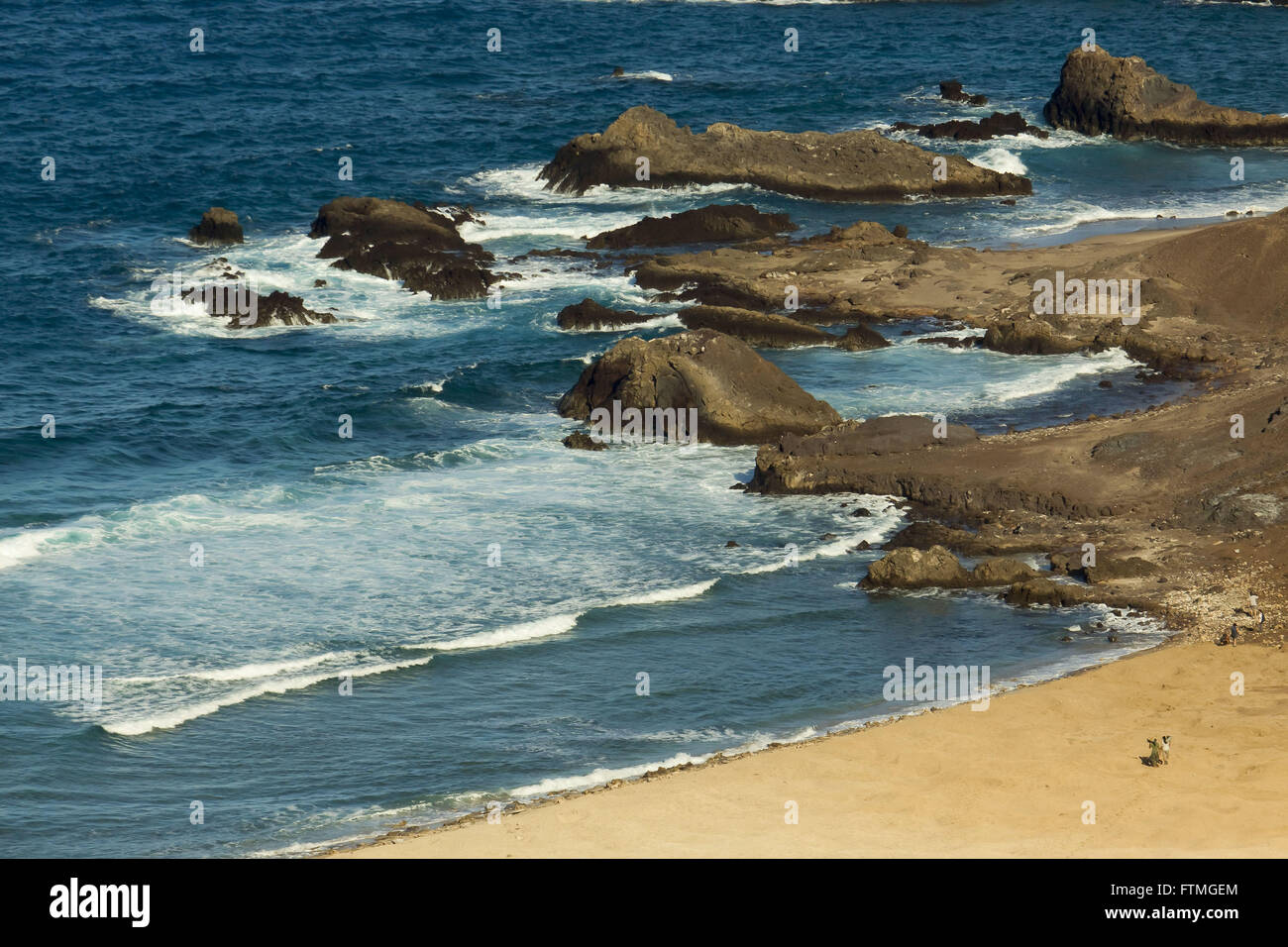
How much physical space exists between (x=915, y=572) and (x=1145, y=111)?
41.9 meters

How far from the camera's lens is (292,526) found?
3128 centimetres

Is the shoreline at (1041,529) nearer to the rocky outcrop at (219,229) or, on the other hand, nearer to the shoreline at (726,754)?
the shoreline at (726,754)

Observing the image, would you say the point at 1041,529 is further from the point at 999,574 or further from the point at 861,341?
the point at 861,341

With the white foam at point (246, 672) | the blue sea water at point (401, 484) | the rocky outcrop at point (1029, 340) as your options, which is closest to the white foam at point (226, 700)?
the blue sea water at point (401, 484)

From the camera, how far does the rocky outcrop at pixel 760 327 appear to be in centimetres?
4206

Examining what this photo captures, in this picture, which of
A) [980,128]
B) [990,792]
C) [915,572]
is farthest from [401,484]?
[980,128]

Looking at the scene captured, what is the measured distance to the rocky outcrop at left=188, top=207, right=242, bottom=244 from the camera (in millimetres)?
51875

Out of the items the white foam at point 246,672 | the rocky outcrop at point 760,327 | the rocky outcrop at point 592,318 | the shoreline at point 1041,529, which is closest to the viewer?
the shoreline at point 1041,529

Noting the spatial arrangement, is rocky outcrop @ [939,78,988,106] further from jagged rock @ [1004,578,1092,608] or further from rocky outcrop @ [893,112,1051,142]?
jagged rock @ [1004,578,1092,608]

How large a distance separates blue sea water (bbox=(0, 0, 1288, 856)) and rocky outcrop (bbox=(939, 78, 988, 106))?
78cm

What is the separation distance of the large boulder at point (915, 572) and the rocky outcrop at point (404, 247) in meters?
22.3

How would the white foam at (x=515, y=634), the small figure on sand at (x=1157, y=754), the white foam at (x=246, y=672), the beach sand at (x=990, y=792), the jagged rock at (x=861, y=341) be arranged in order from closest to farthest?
the beach sand at (x=990, y=792), the small figure on sand at (x=1157, y=754), the white foam at (x=246, y=672), the white foam at (x=515, y=634), the jagged rock at (x=861, y=341)
